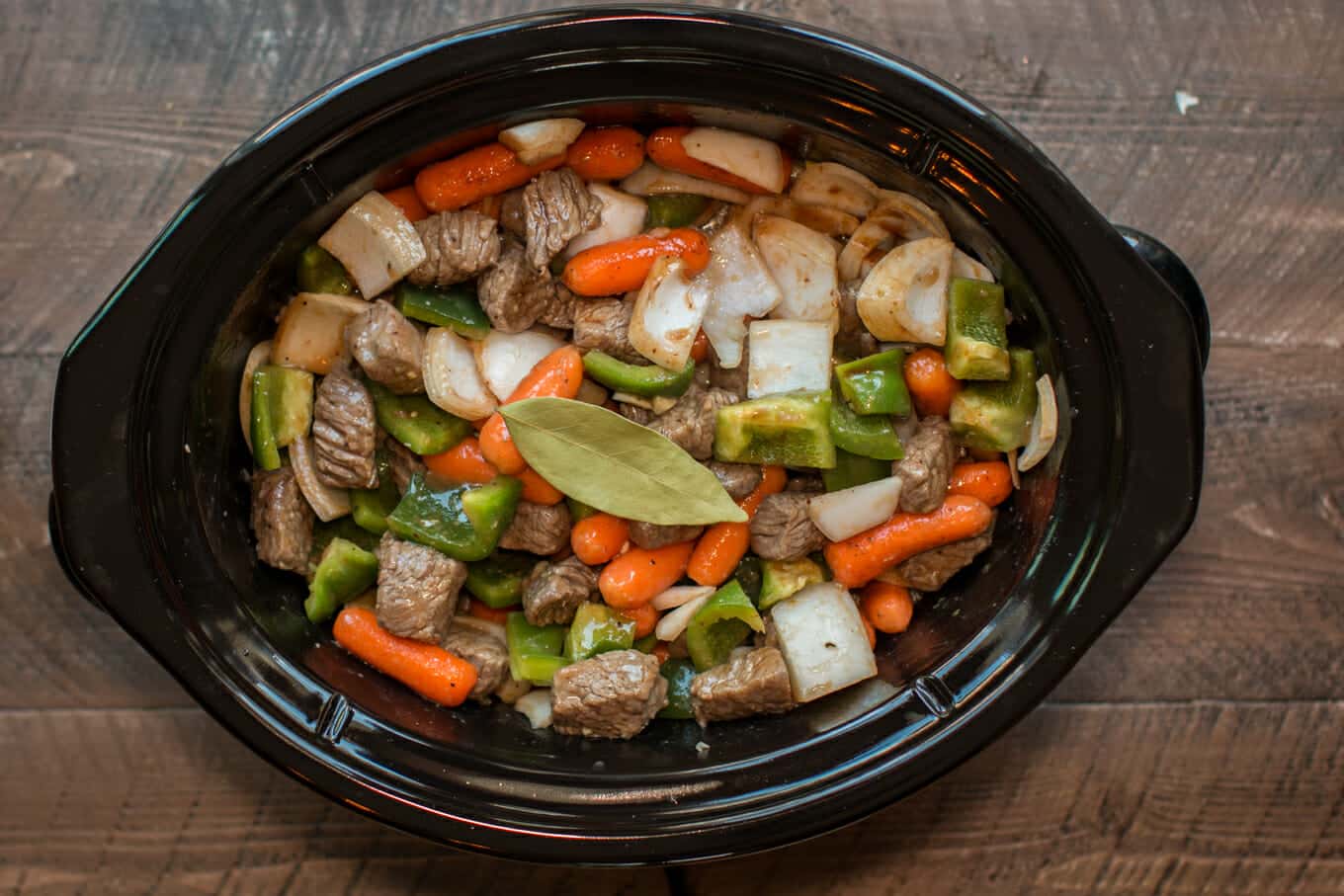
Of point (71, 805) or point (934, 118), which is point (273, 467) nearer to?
point (71, 805)

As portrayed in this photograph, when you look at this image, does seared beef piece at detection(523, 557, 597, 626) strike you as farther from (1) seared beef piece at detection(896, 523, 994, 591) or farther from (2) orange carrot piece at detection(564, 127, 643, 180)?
(2) orange carrot piece at detection(564, 127, 643, 180)

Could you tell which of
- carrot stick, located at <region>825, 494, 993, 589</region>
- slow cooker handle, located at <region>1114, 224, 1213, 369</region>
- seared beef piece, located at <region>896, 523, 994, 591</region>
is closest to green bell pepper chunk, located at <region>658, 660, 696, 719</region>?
carrot stick, located at <region>825, 494, 993, 589</region>

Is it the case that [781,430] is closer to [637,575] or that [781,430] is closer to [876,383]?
[876,383]

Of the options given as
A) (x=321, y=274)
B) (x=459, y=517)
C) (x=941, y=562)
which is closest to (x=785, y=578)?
(x=941, y=562)

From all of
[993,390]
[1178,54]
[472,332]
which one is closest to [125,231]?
[472,332]

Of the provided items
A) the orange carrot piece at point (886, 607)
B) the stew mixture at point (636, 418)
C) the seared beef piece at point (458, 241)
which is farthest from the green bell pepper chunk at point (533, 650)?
the seared beef piece at point (458, 241)

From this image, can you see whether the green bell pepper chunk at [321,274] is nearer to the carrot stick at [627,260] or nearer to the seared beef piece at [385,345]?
the seared beef piece at [385,345]
